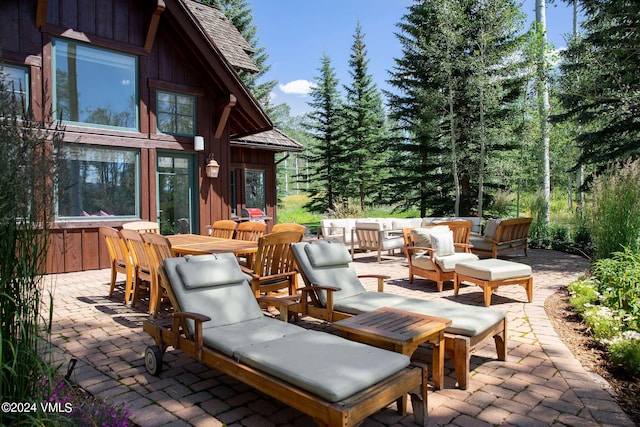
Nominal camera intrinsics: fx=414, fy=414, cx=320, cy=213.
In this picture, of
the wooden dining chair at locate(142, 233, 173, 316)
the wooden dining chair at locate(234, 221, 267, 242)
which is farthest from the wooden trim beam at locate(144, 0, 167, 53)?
the wooden dining chair at locate(142, 233, 173, 316)

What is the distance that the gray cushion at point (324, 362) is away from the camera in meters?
2.03

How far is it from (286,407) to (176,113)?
25.2 feet

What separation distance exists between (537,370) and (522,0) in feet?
44.3

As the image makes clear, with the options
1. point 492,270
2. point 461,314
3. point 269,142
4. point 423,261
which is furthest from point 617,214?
point 269,142

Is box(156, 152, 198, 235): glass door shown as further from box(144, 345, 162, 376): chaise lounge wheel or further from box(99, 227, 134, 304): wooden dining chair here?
box(144, 345, 162, 376): chaise lounge wheel

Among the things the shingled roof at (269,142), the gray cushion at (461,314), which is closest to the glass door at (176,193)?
the shingled roof at (269,142)

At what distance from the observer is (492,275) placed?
4.95 meters

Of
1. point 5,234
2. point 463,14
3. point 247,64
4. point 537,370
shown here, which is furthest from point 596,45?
point 5,234

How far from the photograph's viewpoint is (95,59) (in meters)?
7.70

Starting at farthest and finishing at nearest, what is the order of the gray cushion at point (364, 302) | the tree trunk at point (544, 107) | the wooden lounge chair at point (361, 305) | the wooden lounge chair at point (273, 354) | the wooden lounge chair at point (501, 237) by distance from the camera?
the tree trunk at point (544, 107) → the wooden lounge chair at point (501, 237) → the gray cushion at point (364, 302) → the wooden lounge chair at point (361, 305) → the wooden lounge chair at point (273, 354)

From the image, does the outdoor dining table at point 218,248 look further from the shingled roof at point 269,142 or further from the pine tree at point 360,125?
the pine tree at point 360,125

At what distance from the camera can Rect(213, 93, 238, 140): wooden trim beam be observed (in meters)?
9.04

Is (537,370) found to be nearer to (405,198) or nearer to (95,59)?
(95,59)

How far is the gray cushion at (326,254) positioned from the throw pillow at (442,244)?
2.13 meters
